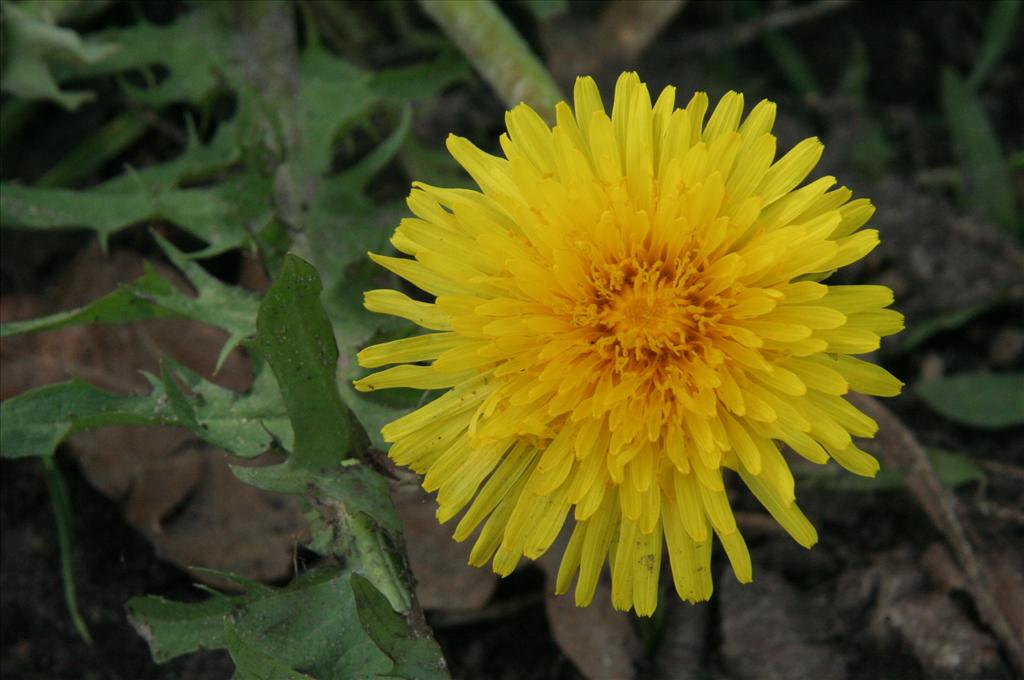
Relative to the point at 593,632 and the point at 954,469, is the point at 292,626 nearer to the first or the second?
the point at 593,632

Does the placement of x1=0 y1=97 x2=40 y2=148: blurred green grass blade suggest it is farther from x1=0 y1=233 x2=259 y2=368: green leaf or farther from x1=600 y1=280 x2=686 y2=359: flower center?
x1=600 y1=280 x2=686 y2=359: flower center

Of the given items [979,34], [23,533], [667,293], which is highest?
[979,34]

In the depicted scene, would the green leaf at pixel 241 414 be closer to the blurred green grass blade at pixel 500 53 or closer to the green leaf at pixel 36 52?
the green leaf at pixel 36 52

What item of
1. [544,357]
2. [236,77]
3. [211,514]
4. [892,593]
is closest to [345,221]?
[236,77]

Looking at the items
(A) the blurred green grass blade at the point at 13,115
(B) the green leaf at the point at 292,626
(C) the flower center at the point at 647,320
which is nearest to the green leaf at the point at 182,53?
(A) the blurred green grass blade at the point at 13,115

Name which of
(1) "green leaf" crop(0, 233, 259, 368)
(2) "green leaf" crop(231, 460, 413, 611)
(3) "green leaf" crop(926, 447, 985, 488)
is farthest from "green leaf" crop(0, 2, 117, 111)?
(3) "green leaf" crop(926, 447, 985, 488)

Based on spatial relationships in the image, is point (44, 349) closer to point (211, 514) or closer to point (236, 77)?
point (211, 514)
